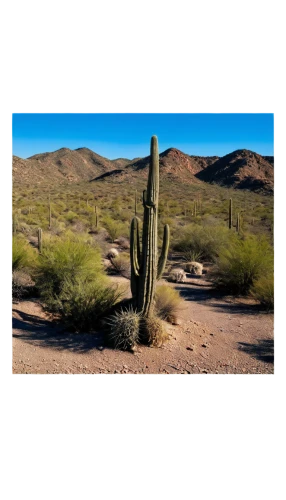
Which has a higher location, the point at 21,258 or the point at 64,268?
the point at 21,258

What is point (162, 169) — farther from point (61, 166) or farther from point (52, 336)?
point (52, 336)

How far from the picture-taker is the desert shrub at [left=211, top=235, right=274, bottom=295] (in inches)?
390

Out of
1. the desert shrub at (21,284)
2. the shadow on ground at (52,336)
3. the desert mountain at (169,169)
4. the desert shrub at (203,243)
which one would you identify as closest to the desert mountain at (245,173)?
the desert mountain at (169,169)

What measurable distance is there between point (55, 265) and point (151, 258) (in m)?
3.08

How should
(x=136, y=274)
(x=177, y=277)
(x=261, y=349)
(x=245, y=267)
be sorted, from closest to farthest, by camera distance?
(x=261, y=349) < (x=136, y=274) < (x=245, y=267) < (x=177, y=277)

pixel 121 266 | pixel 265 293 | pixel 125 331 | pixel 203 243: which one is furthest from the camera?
pixel 203 243

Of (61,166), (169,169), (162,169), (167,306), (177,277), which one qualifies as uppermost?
(61,166)

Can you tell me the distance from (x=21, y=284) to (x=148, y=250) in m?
3.88

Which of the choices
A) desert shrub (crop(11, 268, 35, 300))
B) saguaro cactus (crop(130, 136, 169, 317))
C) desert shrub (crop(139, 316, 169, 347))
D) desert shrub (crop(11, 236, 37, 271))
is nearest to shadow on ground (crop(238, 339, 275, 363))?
desert shrub (crop(139, 316, 169, 347))

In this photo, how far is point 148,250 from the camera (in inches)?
251

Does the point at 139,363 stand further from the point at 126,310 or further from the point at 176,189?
the point at 176,189

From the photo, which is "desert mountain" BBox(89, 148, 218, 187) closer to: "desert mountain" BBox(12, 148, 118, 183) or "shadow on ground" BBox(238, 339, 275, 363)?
"desert mountain" BBox(12, 148, 118, 183)

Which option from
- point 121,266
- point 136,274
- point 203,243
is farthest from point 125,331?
point 203,243

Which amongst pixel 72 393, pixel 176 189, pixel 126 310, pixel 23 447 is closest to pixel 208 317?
pixel 126 310
